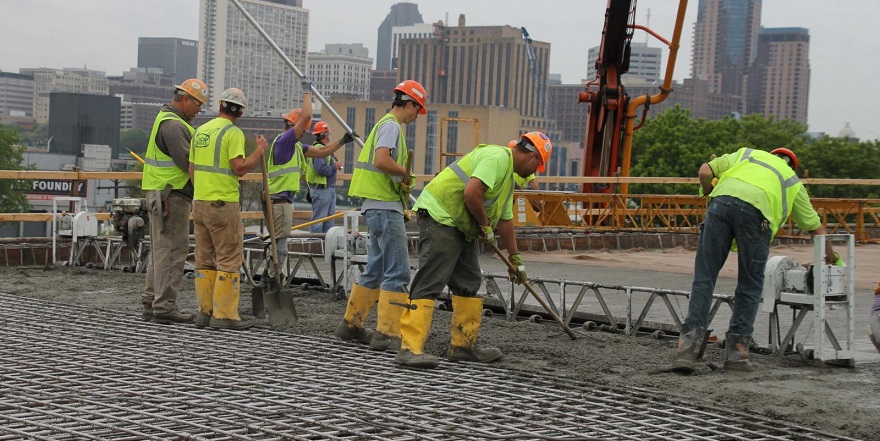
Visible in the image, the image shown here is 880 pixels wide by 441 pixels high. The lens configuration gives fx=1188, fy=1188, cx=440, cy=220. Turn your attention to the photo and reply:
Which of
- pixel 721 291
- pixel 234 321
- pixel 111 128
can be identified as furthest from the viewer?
pixel 111 128

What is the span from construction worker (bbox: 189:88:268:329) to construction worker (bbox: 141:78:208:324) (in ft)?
1.07

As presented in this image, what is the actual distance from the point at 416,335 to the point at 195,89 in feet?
10.2

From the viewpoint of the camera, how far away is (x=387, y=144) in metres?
7.89

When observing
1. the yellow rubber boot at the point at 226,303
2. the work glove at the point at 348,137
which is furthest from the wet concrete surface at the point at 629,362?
the work glove at the point at 348,137

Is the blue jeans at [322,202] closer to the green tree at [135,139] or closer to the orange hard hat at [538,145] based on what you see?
the orange hard hat at [538,145]

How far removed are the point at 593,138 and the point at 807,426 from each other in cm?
1689

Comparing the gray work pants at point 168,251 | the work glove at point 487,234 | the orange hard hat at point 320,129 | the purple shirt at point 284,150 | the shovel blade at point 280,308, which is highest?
the orange hard hat at point 320,129

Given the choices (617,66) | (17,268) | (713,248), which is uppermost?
(617,66)

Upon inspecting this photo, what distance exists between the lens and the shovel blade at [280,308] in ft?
30.0

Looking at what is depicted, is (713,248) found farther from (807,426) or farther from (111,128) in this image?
(111,128)

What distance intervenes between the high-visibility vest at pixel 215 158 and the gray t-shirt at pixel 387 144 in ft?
4.21

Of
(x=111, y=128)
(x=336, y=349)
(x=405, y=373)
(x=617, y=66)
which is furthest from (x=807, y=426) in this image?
(x=111, y=128)

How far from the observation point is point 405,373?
7.30 metres

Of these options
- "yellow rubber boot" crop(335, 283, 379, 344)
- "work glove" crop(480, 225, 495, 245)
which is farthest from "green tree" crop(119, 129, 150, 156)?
"work glove" crop(480, 225, 495, 245)
